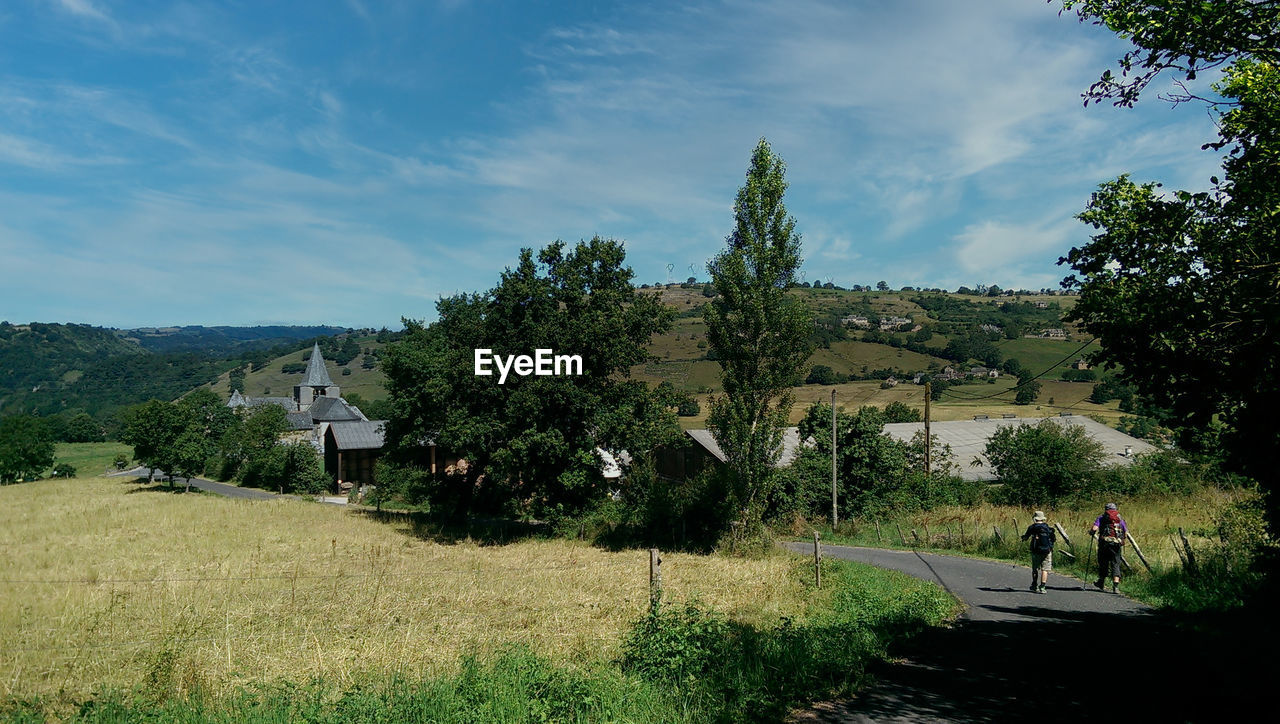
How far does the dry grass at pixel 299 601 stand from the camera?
922 centimetres

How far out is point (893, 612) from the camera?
12414 mm

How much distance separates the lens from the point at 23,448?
75.8m

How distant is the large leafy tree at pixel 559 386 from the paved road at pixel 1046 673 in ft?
57.6

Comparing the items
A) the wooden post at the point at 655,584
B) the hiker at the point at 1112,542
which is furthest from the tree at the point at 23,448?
the hiker at the point at 1112,542

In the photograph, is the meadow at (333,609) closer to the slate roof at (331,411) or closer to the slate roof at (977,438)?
the slate roof at (977,438)

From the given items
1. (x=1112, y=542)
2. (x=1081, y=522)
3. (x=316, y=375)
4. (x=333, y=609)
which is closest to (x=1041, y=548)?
(x=1112, y=542)

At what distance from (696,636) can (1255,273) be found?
297 inches

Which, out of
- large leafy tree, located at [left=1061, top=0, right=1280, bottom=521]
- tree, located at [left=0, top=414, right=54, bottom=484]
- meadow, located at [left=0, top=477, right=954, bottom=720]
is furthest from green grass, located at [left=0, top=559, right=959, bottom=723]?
tree, located at [left=0, top=414, right=54, bottom=484]

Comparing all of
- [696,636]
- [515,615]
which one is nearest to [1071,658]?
[696,636]

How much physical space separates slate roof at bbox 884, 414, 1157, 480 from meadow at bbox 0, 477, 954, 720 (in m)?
31.5

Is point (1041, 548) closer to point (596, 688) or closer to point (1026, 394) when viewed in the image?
point (596, 688)

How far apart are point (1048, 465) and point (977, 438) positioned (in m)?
22.4

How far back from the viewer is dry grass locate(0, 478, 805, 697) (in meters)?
9.22

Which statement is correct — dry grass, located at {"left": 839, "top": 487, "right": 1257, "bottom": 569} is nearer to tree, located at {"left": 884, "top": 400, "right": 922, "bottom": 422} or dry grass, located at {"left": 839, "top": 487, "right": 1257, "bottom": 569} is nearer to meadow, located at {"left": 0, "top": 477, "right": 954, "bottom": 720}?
meadow, located at {"left": 0, "top": 477, "right": 954, "bottom": 720}
